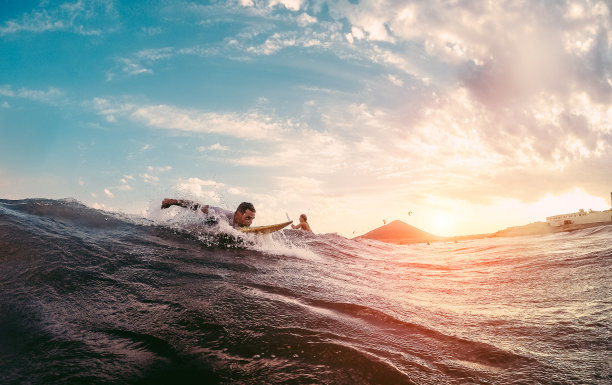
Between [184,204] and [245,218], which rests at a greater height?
[184,204]

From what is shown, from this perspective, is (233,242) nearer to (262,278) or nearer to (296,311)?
(262,278)

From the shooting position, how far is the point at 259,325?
2604mm

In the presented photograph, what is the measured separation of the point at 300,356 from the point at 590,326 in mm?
2693

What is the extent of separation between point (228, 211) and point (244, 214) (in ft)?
2.20

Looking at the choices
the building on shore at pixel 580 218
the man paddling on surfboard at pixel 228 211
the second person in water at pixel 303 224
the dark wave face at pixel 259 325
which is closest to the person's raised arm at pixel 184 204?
the man paddling on surfboard at pixel 228 211

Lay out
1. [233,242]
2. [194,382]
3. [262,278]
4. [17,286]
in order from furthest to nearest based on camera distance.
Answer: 1. [233,242]
2. [262,278]
3. [17,286]
4. [194,382]

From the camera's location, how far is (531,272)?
6.50 metres

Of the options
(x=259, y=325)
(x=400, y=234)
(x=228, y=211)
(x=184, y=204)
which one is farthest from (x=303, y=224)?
(x=400, y=234)

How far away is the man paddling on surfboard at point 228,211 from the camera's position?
27.6ft

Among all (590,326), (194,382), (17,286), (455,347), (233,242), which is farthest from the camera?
(233,242)

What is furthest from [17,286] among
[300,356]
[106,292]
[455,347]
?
[455,347]

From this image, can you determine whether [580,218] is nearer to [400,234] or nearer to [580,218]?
[580,218]

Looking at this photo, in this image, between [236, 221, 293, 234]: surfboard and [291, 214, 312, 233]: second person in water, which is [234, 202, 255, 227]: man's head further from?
[291, 214, 312, 233]: second person in water

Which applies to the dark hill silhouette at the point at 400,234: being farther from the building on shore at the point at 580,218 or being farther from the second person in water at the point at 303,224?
the second person in water at the point at 303,224
